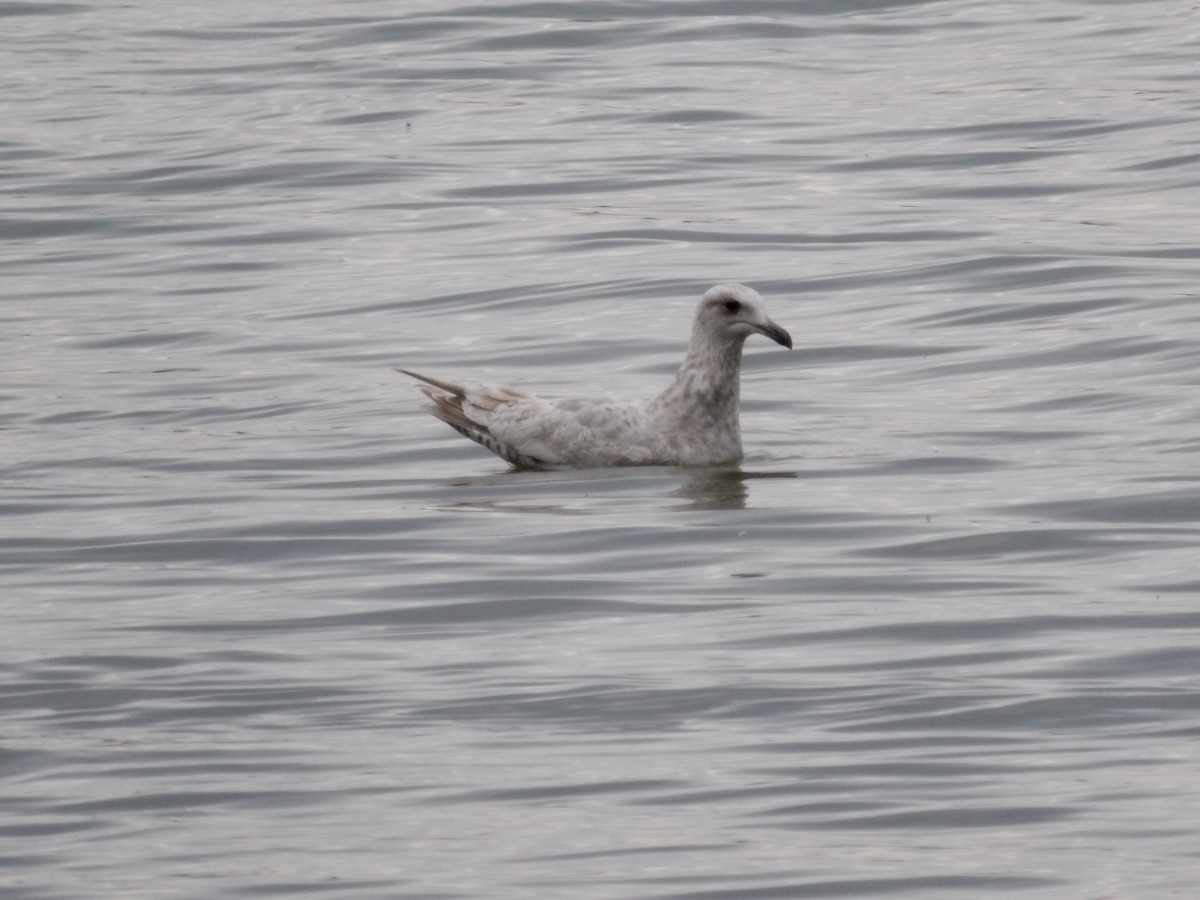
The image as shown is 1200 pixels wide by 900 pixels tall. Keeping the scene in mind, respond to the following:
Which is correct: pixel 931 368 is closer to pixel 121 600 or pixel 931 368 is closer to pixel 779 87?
pixel 121 600

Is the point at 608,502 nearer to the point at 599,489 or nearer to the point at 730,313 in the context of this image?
the point at 599,489

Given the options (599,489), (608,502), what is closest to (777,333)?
(599,489)

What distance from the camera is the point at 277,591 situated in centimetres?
999

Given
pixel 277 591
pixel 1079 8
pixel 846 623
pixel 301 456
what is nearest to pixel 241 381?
pixel 301 456

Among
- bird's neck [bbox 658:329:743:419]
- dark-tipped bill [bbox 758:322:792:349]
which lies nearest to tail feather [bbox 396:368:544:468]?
bird's neck [bbox 658:329:743:419]

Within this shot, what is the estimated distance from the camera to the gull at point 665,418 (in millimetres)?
12086

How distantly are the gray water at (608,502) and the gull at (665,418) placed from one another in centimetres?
16

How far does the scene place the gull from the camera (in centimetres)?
1209

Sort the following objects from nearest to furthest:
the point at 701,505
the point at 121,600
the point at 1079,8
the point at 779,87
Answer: the point at 121,600, the point at 701,505, the point at 779,87, the point at 1079,8

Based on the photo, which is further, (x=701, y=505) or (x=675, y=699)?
(x=701, y=505)

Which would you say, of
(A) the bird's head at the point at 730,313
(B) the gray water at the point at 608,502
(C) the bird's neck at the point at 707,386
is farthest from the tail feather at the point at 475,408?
(A) the bird's head at the point at 730,313

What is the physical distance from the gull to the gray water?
16 cm

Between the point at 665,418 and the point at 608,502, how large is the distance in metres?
0.86

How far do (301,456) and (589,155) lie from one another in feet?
33.2
